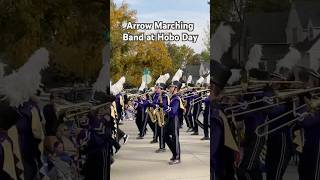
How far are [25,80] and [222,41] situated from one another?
1778mm

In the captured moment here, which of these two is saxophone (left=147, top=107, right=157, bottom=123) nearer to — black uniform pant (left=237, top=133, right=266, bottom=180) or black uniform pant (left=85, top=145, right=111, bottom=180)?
black uniform pant (left=85, top=145, right=111, bottom=180)

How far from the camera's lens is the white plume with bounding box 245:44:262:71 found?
5.75 meters

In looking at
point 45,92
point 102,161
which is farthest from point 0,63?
point 102,161

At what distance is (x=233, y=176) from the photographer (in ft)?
19.3

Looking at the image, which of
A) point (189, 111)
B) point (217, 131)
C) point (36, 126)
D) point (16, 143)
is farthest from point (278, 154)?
point (189, 111)

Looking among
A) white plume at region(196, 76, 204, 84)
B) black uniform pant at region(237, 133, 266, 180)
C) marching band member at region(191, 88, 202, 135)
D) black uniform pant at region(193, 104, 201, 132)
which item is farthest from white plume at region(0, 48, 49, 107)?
black uniform pant at region(193, 104, 201, 132)

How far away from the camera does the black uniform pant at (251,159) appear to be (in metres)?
5.83

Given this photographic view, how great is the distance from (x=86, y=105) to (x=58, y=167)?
616 millimetres

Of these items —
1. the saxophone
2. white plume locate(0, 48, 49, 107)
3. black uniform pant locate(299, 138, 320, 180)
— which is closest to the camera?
white plume locate(0, 48, 49, 107)

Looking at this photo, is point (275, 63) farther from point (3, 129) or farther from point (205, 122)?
point (205, 122)

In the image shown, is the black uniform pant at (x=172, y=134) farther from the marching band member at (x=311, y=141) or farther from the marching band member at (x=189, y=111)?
the marching band member at (x=311, y=141)

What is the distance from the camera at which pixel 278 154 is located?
5.87m

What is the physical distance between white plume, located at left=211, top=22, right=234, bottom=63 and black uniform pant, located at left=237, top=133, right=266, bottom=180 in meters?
0.79

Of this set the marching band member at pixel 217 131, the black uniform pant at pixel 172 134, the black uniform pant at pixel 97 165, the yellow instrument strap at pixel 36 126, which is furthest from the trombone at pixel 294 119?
the black uniform pant at pixel 172 134
